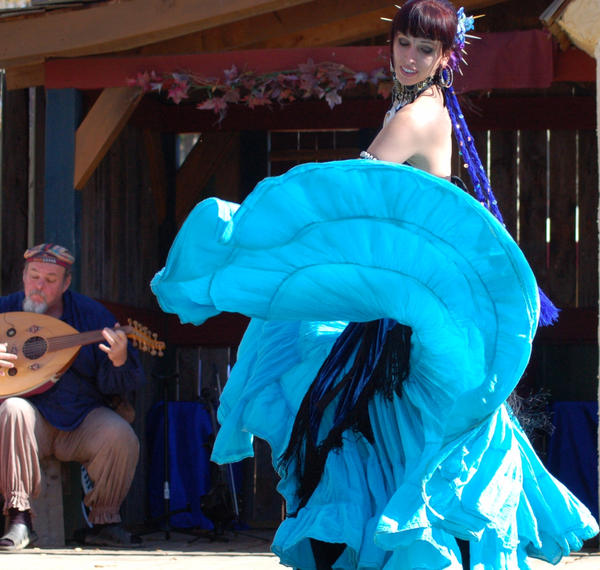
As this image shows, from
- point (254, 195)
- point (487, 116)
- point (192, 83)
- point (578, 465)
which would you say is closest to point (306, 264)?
point (254, 195)

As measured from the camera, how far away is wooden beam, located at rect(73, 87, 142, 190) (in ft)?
20.5

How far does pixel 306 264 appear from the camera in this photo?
2.70 metres

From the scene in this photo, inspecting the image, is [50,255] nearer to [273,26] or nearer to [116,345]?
[116,345]

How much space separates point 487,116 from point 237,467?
2.90 m

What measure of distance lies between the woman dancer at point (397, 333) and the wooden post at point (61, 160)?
3.49m

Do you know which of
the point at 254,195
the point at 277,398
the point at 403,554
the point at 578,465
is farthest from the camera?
the point at 578,465

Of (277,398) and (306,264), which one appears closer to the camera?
(306,264)

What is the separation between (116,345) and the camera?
5609 mm

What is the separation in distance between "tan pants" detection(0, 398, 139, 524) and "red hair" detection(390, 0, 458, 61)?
326 cm

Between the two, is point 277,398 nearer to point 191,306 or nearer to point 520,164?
point 191,306

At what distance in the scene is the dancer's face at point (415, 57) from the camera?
298 centimetres

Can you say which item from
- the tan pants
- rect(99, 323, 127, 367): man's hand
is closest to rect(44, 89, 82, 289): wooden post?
rect(99, 323, 127, 367): man's hand

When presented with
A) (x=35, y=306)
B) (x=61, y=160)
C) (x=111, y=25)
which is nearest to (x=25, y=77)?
(x=61, y=160)

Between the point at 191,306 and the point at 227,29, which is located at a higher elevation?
the point at 227,29
